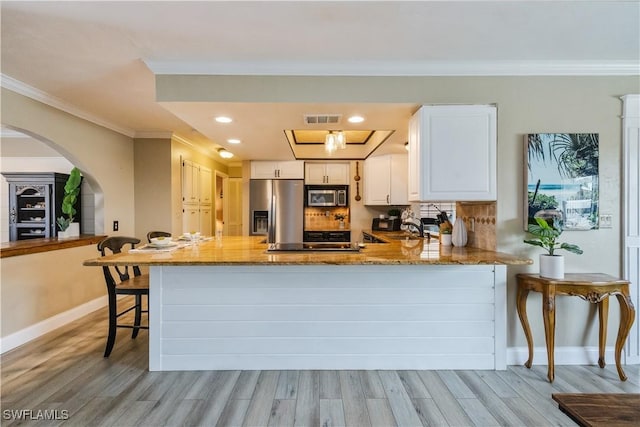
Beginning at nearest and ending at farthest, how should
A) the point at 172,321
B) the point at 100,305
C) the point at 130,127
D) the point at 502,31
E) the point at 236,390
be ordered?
the point at 502,31 < the point at 236,390 < the point at 172,321 < the point at 100,305 < the point at 130,127

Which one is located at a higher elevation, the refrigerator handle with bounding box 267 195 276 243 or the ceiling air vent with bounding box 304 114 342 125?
the ceiling air vent with bounding box 304 114 342 125

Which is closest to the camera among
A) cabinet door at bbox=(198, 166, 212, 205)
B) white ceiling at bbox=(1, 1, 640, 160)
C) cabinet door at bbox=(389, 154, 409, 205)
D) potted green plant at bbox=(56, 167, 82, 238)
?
white ceiling at bbox=(1, 1, 640, 160)

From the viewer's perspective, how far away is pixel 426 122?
2.44 metres

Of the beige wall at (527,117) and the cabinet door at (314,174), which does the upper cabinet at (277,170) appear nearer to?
the cabinet door at (314,174)

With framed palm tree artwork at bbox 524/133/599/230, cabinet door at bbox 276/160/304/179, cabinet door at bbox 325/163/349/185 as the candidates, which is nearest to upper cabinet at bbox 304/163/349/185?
cabinet door at bbox 325/163/349/185

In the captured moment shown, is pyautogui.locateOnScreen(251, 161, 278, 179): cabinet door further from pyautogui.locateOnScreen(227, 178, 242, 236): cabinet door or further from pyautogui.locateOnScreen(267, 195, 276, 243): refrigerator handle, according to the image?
pyautogui.locateOnScreen(227, 178, 242, 236): cabinet door

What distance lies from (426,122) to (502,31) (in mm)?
718

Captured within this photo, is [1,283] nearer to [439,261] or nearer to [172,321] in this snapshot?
[172,321]

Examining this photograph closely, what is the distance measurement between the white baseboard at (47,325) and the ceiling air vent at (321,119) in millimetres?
3249

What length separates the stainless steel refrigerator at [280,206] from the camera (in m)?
5.12

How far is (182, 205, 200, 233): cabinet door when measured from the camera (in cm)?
479

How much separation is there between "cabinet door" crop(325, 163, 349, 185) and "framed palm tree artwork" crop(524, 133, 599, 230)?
310 cm

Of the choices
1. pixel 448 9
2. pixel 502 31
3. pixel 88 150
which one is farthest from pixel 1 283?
pixel 502 31

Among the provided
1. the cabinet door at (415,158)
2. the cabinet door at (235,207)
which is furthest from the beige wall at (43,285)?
the cabinet door at (415,158)
